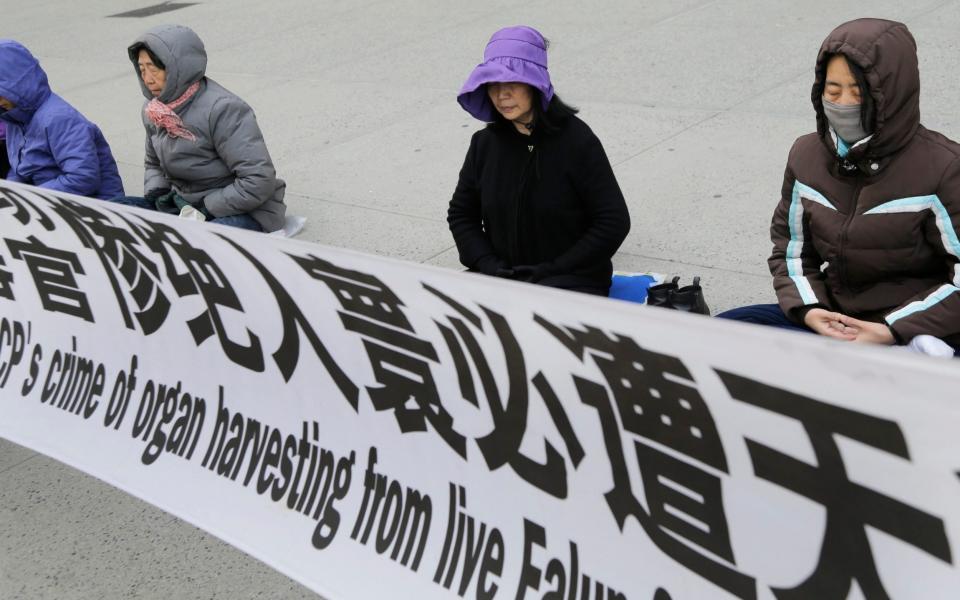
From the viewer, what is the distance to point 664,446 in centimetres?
206

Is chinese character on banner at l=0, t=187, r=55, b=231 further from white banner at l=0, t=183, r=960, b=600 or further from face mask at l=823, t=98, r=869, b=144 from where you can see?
face mask at l=823, t=98, r=869, b=144

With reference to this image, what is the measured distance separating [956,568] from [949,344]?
140 centimetres

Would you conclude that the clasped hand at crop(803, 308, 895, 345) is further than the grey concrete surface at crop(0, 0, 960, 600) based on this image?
No

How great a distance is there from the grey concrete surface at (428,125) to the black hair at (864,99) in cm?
155

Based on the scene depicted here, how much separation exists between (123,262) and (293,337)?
0.77 metres

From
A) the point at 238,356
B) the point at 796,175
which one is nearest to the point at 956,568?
the point at 796,175

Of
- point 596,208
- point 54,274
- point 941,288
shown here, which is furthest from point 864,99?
point 54,274

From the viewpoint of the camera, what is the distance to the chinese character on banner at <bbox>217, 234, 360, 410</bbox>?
2.79m

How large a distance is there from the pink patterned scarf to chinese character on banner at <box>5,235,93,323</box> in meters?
1.35

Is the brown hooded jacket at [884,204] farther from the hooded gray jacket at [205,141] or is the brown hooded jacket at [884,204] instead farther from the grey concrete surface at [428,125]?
the hooded gray jacket at [205,141]

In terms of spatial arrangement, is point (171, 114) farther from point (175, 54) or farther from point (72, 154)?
point (72, 154)

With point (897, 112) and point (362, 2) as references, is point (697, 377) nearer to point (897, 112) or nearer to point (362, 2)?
point (897, 112)

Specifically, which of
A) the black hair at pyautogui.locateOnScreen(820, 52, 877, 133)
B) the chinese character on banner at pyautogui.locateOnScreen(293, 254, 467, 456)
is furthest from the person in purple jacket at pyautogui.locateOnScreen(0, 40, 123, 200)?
the black hair at pyautogui.locateOnScreen(820, 52, 877, 133)

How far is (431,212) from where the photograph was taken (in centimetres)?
566
